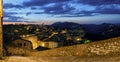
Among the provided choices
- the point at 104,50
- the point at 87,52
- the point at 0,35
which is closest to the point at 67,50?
the point at 87,52

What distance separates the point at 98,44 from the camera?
64.0 feet

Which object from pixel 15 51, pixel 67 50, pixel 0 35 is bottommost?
pixel 15 51

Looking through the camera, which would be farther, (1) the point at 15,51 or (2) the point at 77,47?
(1) the point at 15,51

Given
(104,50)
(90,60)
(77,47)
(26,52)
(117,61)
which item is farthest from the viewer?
(26,52)

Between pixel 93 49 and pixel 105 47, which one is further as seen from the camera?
pixel 93 49

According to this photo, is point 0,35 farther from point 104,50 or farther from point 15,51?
point 15,51

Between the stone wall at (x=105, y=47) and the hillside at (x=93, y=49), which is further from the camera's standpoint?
the hillside at (x=93, y=49)

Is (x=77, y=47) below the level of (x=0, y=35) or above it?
below

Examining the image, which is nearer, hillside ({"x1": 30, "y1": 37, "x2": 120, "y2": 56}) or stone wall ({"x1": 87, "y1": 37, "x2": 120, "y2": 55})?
stone wall ({"x1": 87, "y1": 37, "x2": 120, "y2": 55})

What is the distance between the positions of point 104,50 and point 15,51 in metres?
12.2

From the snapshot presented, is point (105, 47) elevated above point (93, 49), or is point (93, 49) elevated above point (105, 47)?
point (105, 47)

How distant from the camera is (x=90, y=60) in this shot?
17594mm

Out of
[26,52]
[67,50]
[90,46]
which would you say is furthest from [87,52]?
[26,52]

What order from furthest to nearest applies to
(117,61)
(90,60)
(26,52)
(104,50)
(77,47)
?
1. (26,52)
2. (77,47)
3. (104,50)
4. (90,60)
5. (117,61)
